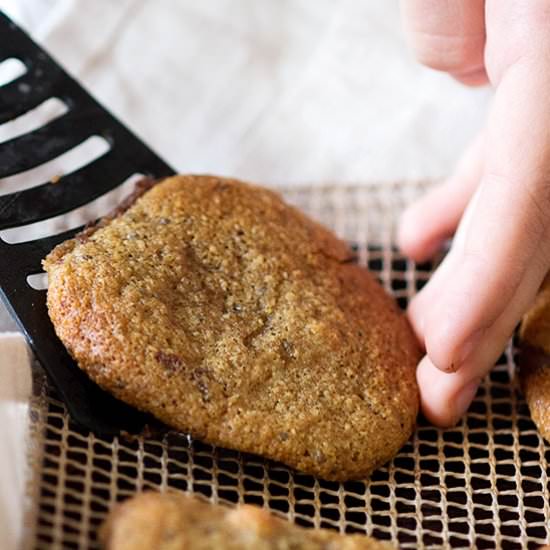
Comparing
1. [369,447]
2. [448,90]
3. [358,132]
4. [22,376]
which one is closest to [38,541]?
[22,376]

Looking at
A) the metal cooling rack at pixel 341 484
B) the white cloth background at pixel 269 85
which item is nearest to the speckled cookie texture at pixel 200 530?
the metal cooling rack at pixel 341 484

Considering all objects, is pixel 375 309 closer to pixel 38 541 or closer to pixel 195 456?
pixel 195 456

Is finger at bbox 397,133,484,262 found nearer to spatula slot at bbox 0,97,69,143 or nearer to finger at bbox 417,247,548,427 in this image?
finger at bbox 417,247,548,427

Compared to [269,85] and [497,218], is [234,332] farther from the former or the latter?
[269,85]

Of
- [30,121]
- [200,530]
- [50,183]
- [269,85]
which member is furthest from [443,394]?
[269,85]

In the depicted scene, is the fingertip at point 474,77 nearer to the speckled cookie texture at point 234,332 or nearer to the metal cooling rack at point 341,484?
the speckled cookie texture at point 234,332

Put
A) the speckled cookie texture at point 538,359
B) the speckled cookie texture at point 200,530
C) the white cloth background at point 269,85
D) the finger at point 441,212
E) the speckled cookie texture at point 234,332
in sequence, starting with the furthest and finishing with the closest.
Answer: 1. the white cloth background at point 269,85
2. the finger at point 441,212
3. the speckled cookie texture at point 538,359
4. the speckled cookie texture at point 234,332
5. the speckled cookie texture at point 200,530
